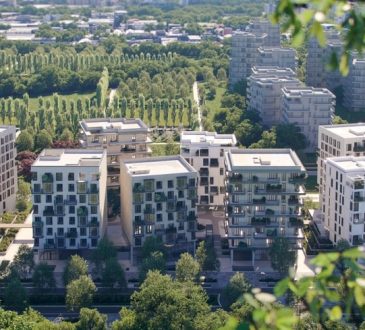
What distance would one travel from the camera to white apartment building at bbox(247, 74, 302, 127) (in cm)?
3431

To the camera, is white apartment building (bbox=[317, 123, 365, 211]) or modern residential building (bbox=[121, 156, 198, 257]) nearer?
modern residential building (bbox=[121, 156, 198, 257])

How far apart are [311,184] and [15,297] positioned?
13.7 m

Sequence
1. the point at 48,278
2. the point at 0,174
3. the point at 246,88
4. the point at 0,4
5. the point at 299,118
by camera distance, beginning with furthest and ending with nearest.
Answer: the point at 0,4, the point at 246,88, the point at 299,118, the point at 0,174, the point at 48,278

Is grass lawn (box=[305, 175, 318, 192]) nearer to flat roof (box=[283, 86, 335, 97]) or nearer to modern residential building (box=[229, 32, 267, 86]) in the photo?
flat roof (box=[283, 86, 335, 97])

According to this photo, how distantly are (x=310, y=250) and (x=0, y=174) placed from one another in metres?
9.65

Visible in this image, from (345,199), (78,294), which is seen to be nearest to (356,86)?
(345,199)

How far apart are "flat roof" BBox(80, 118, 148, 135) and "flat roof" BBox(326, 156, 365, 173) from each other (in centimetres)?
659

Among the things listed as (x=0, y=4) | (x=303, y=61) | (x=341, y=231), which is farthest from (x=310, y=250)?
(x=0, y=4)

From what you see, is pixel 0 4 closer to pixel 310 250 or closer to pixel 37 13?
pixel 37 13

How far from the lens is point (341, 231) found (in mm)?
20953

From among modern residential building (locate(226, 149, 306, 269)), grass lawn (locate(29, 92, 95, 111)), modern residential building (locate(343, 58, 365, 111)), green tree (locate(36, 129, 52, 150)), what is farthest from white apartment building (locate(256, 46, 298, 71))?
modern residential building (locate(226, 149, 306, 269))

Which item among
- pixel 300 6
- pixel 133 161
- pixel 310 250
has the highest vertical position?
pixel 300 6

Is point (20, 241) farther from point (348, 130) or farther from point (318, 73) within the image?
point (318, 73)

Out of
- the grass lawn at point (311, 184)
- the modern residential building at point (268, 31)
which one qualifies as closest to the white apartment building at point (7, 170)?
the grass lawn at point (311, 184)
